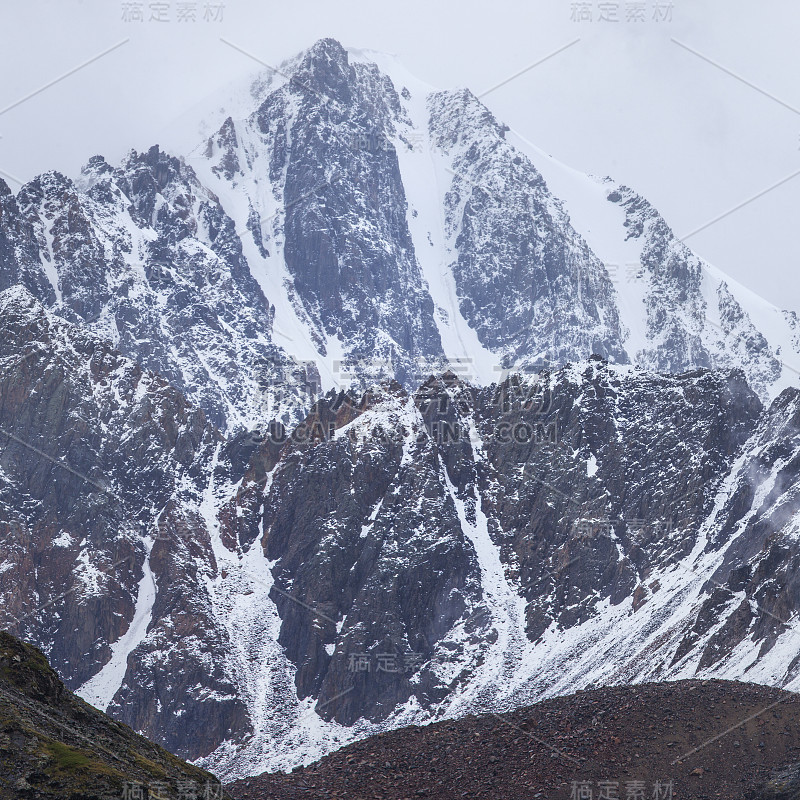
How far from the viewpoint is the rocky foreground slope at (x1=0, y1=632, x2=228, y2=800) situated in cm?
7144

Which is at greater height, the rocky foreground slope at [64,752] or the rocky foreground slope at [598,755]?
the rocky foreground slope at [64,752]

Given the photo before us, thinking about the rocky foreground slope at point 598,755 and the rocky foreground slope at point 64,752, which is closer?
the rocky foreground slope at point 64,752

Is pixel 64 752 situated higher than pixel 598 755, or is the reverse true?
pixel 64 752

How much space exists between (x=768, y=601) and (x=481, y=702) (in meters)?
56.3

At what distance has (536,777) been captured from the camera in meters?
108

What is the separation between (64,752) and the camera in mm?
74500

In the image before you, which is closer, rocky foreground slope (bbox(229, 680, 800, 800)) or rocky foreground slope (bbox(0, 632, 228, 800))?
rocky foreground slope (bbox(0, 632, 228, 800))

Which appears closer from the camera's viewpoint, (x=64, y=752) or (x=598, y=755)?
(x=64, y=752)

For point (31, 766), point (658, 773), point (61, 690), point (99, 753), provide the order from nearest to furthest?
point (31, 766), point (99, 753), point (61, 690), point (658, 773)

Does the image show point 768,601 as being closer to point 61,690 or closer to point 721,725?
point 721,725

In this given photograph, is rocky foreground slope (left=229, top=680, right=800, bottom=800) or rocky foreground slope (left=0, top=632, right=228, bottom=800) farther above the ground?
rocky foreground slope (left=0, top=632, right=228, bottom=800)

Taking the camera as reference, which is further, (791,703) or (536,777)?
(791,703)

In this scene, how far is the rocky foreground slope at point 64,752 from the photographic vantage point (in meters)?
71.4

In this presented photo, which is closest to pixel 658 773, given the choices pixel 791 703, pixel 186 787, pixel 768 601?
pixel 791 703
